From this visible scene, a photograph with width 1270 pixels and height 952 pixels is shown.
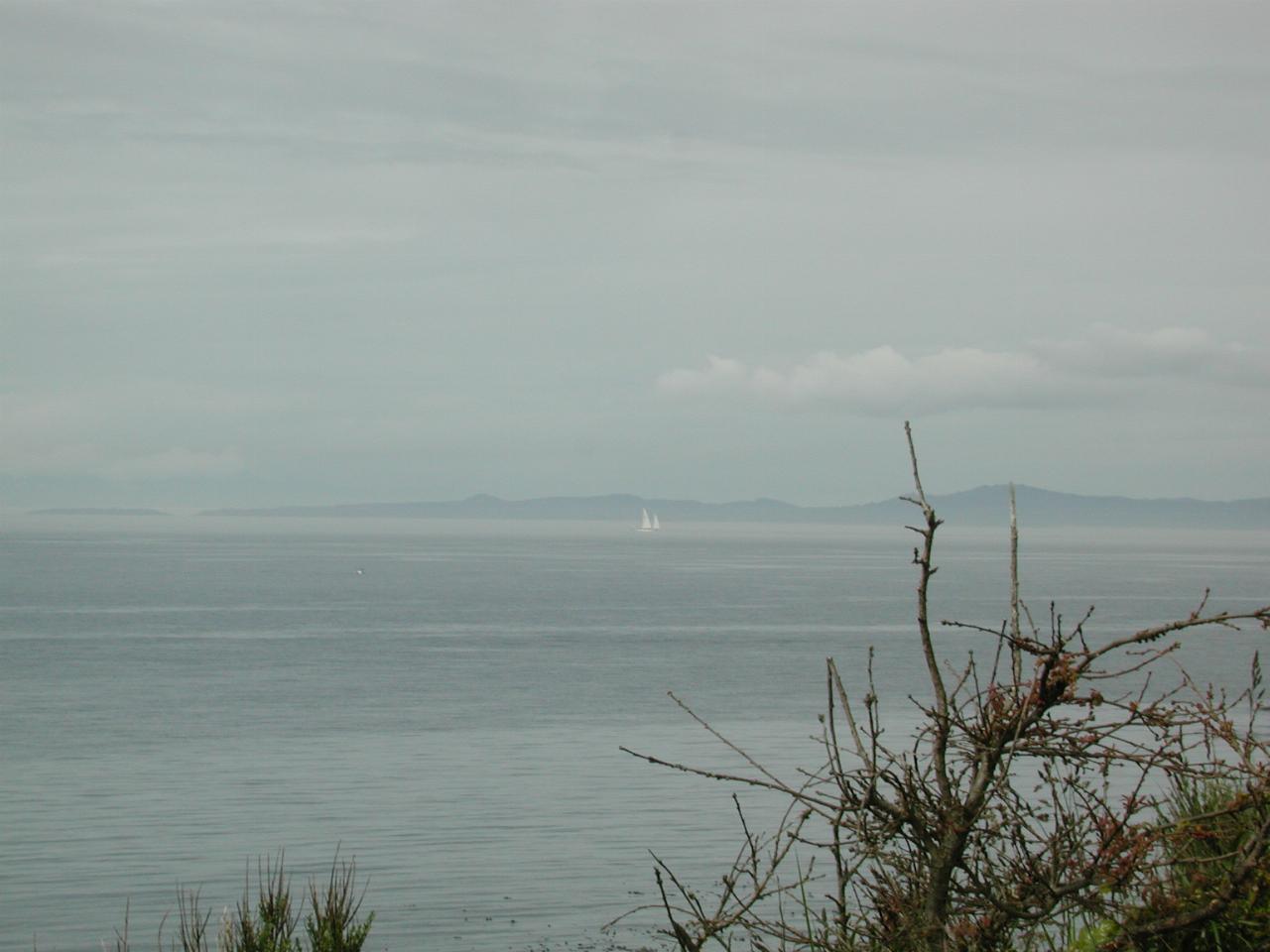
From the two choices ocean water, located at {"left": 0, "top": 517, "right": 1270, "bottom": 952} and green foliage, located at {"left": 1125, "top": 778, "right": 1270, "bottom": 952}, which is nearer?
green foliage, located at {"left": 1125, "top": 778, "right": 1270, "bottom": 952}

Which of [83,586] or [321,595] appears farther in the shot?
[83,586]

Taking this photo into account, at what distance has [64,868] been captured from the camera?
22.9m

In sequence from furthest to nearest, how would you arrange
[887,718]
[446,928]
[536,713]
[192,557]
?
[192,557] < [536,713] < [887,718] < [446,928]

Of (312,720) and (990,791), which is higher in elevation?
(990,791)

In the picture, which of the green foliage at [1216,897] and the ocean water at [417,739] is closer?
the green foliage at [1216,897]

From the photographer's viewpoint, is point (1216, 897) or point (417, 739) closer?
point (1216, 897)

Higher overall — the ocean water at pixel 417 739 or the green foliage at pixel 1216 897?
the green foliage at pixel 1216 897

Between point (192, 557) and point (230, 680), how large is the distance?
134728mm

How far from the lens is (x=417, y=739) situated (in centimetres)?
3831

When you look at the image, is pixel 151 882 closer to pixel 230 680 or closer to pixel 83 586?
pixel 230 680

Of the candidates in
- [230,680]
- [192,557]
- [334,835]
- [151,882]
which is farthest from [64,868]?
[192,557]

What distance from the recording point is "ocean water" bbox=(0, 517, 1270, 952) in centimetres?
2202

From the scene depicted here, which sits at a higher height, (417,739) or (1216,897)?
(1216,897)

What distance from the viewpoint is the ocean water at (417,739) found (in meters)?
22.0
